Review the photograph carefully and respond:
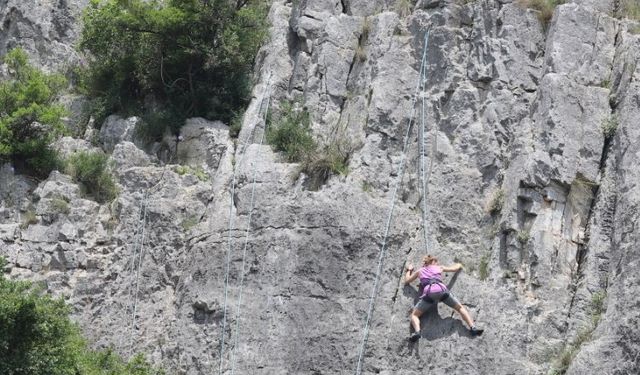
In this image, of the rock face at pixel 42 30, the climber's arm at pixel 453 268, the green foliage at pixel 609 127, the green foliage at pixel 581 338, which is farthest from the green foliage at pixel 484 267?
the rock face at pixel 42 30

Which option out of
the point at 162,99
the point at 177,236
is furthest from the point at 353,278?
the point at 162,99

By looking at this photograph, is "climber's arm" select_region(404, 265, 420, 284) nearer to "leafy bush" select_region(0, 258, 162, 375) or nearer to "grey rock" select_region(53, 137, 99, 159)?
"leafy bush" select_region(0, 258, 162, 375)

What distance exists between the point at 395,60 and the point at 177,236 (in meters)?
4.67

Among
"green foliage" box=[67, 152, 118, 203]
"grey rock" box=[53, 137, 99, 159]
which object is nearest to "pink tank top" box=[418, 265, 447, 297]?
"green foliage" box=[67, 152, 118, 203]

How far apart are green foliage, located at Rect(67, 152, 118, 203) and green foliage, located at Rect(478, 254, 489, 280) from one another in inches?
260

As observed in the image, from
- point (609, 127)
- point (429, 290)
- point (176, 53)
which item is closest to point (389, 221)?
point (429, 290)

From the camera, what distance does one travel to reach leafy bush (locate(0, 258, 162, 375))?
51.0 feet

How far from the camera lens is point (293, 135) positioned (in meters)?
19.8

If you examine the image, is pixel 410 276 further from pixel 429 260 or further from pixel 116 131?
pixel 116 131

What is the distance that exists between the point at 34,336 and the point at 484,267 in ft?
21.8

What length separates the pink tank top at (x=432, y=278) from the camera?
56.2 ft

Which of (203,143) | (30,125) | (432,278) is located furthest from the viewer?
(30,125)

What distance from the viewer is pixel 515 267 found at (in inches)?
698

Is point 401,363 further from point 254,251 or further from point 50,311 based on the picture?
point 50,311
